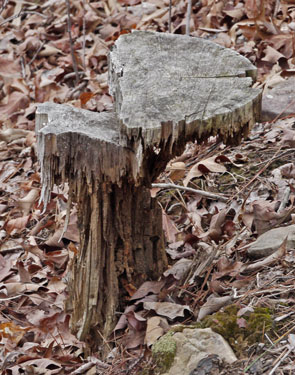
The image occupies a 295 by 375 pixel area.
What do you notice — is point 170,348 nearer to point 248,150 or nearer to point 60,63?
point 248,150

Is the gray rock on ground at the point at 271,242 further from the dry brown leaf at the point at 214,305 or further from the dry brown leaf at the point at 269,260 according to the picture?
the dry brown leaf at the point at 214,305

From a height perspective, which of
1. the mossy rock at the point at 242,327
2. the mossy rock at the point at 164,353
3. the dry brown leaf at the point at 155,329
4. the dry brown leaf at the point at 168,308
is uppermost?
the mossy rock at the point at 242,327

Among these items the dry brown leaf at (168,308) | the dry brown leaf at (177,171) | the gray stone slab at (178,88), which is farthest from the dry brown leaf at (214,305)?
the dry brown leaf at (177,171)

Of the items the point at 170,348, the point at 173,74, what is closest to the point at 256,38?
the point at 173,74

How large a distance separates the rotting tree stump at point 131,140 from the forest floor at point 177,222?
17cm

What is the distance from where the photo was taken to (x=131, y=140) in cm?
256

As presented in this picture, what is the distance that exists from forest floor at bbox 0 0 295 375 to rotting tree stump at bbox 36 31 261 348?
17 centimetres

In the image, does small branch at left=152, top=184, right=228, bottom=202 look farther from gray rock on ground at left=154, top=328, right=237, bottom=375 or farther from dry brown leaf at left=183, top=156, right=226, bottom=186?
gray rock on ground at left=154, top=328, right=237, bottom=375

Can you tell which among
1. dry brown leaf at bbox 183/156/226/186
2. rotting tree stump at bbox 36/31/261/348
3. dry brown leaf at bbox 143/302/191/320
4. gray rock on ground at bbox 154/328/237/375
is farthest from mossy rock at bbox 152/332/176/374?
dry brown leaf at bbox 183/156/226/186

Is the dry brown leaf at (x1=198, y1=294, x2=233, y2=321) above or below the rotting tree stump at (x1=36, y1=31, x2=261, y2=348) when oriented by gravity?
below

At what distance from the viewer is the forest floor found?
2838mm

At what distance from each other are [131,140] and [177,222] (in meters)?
1.49

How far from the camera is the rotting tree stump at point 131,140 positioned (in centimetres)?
255

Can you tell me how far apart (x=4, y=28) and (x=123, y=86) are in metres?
5.18
